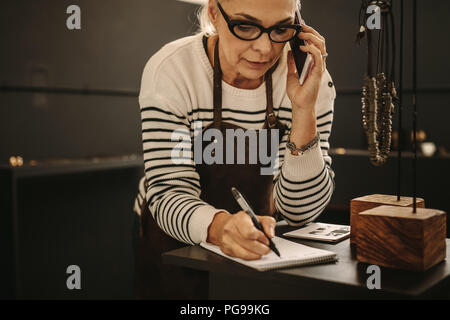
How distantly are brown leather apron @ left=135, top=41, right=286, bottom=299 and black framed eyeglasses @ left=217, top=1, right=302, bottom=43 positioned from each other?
0.21m

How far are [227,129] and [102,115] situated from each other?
2740 mm

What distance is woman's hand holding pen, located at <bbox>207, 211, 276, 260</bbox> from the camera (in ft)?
3.34

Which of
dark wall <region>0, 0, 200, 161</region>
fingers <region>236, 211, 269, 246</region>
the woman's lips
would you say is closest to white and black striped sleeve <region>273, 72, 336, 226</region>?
the woman's lips

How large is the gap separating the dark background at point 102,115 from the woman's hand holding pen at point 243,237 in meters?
1.79

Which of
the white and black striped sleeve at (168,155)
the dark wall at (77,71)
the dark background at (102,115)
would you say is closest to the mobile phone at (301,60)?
the white and black striped sleeve at (168,155)

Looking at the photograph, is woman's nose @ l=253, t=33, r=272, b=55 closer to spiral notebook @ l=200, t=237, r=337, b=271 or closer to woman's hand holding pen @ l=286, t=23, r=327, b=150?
woman's hand holding pen @ l=286, t=23, r=327, b=150

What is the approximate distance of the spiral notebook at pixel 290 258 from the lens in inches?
38.5

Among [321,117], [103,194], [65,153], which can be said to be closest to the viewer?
[321,117]

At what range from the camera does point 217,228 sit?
1.14 m

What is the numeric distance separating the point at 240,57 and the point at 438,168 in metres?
2.34

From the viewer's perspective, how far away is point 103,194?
10.2 ft

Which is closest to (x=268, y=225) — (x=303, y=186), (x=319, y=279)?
(x=319, y=279)
